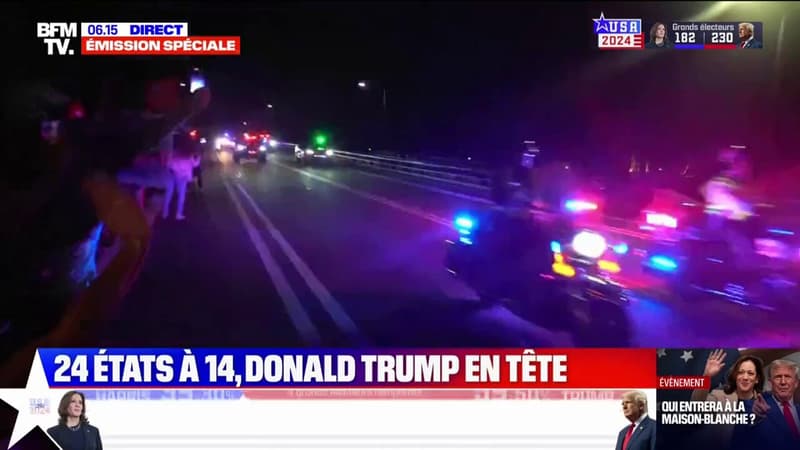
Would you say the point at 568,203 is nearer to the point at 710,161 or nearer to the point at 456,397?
the point at 710,161

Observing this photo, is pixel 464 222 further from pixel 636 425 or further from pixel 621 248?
pixel 636 425

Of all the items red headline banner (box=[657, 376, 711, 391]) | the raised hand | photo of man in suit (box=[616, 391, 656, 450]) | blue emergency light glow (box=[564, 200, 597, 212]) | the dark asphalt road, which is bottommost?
photo of man in suit (box=[616, 391, 656, 450])

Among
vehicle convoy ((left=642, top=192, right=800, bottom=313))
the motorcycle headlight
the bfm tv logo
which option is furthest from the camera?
vehicle convoy ((left=642, top=192, right=800, bottom=313))

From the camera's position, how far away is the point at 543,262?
4.42 m

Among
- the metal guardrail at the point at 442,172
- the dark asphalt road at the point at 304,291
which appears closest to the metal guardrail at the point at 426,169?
the metal guardrail at the point at 442,172

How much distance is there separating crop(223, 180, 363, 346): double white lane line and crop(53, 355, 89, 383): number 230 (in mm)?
1040

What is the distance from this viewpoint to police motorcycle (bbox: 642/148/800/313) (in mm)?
4586

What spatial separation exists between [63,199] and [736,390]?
350 centimetres

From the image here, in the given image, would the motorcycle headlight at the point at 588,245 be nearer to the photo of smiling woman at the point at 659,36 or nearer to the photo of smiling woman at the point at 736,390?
the photo of smiling woman at the point at 736,390

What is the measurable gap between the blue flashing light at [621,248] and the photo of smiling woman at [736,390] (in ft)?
3.00

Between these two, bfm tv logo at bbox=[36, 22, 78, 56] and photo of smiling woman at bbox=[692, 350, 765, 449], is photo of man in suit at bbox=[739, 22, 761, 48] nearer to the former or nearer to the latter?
photo of smiling woman at bbox=[692, 350, 765, 449]

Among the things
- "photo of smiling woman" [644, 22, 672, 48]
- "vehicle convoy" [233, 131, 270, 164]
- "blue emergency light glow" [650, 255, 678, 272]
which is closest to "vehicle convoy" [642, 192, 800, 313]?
"blue emergency light glow" [650, 255, 678, 272]

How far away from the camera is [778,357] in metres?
3.71

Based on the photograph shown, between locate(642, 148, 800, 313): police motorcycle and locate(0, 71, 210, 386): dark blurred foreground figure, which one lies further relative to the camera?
locate(642, 148, 800, 313): police motorcycle
